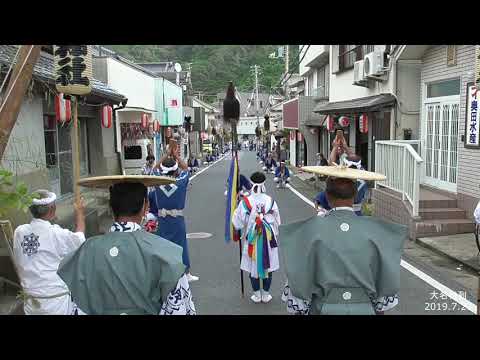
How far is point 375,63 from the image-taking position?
14664 mm

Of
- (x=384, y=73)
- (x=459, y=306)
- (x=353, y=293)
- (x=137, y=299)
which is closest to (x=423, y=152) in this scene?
(x=384, y=73)

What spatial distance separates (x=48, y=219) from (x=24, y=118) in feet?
20.7

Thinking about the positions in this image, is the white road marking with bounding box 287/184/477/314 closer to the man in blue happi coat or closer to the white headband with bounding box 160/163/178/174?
the man in blue happi coat

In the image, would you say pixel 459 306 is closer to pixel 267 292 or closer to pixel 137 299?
pixel 267 292

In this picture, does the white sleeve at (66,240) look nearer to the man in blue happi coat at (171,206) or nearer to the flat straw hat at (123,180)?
the flat straw hat at (123,180)

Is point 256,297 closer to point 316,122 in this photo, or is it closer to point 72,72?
point 72,72

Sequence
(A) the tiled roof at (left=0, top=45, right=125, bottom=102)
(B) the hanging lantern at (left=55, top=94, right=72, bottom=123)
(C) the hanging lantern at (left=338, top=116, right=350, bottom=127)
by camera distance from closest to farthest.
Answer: (A) the tiled roof at (left=0, top=45, right=125, bottom=102)
(B) the hanging lantern at (left=55, top=94, right=72, bottom=123)
(C) the hanging lantern at (left=338, top=116, right=350, bottom=127)

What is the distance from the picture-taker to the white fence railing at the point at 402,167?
10266 mm

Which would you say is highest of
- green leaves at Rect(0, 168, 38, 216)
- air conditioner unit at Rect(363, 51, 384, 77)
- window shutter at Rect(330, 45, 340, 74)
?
window shutter at Rect(330, 45, 340, 74)

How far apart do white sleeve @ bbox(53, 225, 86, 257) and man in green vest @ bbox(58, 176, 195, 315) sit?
4.60 ft

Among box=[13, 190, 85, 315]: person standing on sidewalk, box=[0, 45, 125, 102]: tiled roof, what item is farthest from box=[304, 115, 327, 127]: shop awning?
box=[13, 190, 85, 315]: person standing on sidewalk

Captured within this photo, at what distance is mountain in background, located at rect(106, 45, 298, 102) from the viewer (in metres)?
27.4

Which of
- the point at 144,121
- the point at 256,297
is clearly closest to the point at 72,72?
the point at 256,297

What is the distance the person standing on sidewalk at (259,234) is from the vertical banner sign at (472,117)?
5.77 m
